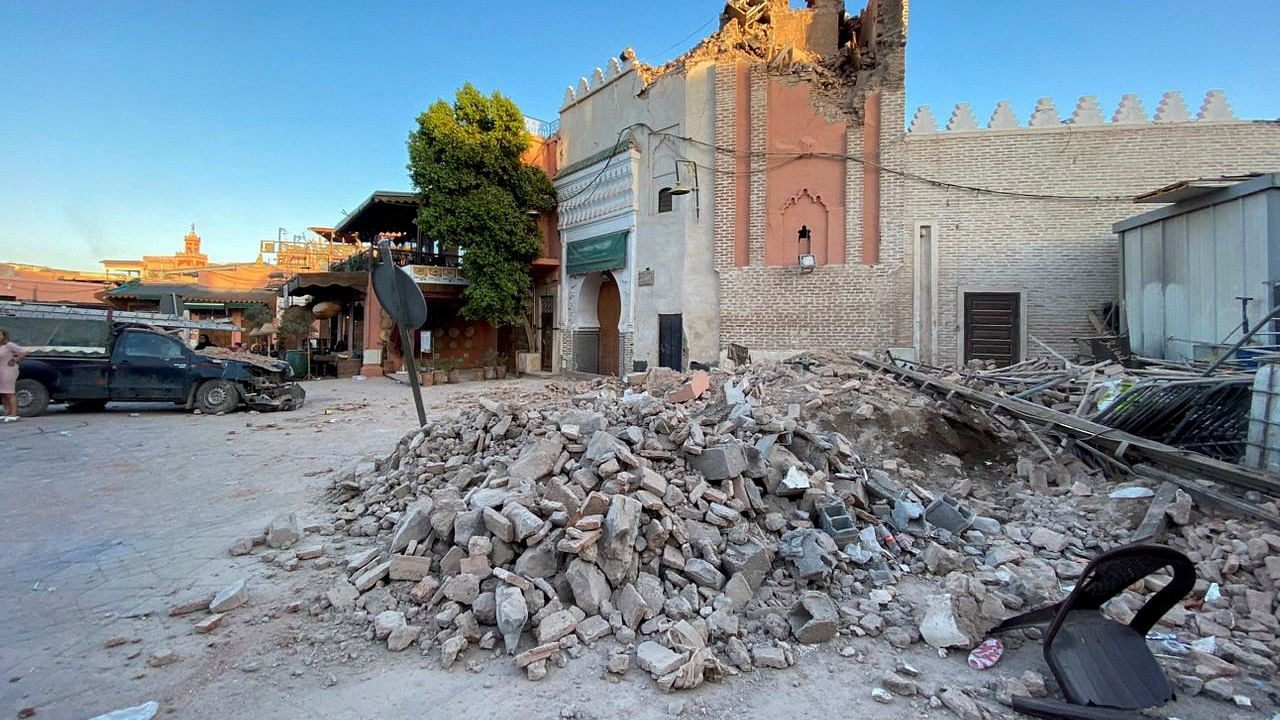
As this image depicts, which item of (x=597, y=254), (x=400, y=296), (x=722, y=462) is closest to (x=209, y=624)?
(x=722, y=462)

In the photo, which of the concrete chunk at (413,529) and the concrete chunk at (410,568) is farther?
the concrete chunk at (413,529)

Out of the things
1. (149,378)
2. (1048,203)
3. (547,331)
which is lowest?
(149,378)

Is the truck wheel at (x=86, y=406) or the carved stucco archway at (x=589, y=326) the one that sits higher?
the carved stucco archway at (x=589, y=326)

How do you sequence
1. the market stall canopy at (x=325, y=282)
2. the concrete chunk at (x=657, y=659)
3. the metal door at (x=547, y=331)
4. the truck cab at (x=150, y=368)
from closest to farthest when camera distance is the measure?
1. the concrete chunk at (x=657, y=659)
2. the truck cab at (x=150, y=368)
3. the market stall canopy at (x=325, y=282)
4. the metal door at (x=547, y=331)

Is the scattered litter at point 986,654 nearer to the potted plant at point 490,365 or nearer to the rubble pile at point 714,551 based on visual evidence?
the rubble pile at point 714,551

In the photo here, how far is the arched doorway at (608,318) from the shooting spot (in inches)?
722

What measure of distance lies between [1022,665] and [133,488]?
24.5 feet

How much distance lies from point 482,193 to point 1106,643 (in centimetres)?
1734

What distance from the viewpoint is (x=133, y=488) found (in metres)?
5.82

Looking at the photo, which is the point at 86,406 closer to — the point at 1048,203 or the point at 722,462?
the point at 722,462

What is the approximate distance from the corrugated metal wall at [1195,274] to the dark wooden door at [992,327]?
2064mm

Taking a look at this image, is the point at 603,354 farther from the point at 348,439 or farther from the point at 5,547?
the point at 5,547

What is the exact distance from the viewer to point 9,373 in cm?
947

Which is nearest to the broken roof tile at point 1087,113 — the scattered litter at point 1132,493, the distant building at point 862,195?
the distant building at point 862,195
